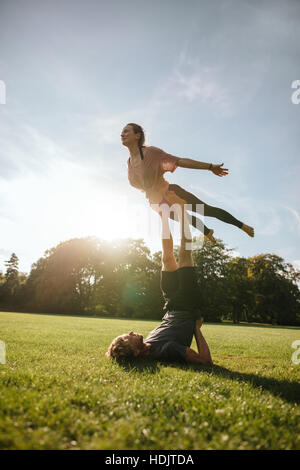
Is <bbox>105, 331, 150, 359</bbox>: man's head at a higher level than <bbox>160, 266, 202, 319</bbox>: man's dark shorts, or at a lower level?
lower

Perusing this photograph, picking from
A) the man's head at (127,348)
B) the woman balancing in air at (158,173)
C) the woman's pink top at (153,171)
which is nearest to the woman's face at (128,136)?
the woman balancing in air at (158,173)

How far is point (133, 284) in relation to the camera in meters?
42.2

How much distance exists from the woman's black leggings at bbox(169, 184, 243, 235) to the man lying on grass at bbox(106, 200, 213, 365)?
0.19 metres

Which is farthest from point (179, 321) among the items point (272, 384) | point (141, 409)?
point (141, 409)

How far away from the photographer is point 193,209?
4613 millimetres

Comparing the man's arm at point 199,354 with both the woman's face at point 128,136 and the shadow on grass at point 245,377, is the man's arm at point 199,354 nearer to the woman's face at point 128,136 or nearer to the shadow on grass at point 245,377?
the shadow on grass at point 245,377

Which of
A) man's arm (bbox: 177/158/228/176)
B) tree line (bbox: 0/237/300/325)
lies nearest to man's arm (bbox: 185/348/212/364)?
man's arm (bbox: 177/158/228/176)

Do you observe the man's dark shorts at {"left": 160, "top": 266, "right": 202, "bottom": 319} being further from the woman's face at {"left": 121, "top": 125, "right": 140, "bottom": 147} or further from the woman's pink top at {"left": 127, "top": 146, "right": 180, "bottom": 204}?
the woman's face at {"left": 121, "top": 125, "right": 140, "bottom": 147}

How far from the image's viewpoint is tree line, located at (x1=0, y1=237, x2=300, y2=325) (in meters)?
41.0

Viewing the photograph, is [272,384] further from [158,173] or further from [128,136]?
[128,136]

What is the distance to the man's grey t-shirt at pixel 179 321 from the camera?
3.97 metres
